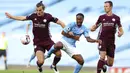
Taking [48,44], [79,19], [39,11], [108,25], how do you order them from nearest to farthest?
[79,19] < [108,25] < [39,11] < [48,44]

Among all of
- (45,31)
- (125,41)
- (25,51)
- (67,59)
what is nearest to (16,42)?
(25,51)

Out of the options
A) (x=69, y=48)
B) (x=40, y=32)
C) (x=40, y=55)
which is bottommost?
(x=40, y=55)

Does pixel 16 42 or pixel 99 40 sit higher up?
pixel 99 40

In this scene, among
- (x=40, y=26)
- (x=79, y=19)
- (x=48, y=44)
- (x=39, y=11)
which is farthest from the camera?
(x=48, y=44)

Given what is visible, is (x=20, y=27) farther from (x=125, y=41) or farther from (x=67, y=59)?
(x=125, y=41)

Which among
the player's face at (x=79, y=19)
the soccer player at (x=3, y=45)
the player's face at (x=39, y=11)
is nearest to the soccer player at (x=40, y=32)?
the player's face at (x=39, y=11)

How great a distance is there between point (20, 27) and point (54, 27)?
140cm

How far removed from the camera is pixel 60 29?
21.3 meters

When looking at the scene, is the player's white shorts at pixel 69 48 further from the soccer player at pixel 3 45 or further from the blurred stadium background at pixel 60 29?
the soccer player at pixel 3 45

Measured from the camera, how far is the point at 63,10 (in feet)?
71.0

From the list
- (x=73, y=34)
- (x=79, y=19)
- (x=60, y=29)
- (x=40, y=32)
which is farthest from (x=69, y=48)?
(x=60, y=29)

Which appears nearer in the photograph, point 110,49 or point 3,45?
point 110,49

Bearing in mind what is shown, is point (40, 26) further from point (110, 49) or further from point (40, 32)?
point (110, 49)

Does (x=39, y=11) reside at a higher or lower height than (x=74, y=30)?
higher
